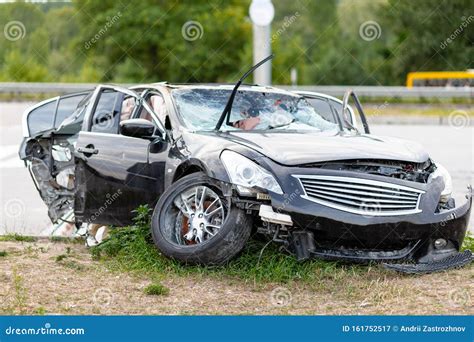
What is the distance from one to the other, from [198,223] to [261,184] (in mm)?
640

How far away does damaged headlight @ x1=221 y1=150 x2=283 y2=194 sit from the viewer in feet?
22.4

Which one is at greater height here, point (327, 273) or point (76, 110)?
point (76, 110)

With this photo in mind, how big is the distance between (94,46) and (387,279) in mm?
47765

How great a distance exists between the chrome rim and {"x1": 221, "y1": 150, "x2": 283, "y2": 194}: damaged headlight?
25 cm

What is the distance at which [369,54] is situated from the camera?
152 feet

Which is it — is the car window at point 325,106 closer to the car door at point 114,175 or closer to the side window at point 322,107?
the side window at point 322,107

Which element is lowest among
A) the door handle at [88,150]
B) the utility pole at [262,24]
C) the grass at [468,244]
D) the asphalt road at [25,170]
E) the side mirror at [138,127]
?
the asphalt road at [25,170]

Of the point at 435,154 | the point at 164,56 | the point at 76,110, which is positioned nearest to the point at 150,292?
the point at 76,110

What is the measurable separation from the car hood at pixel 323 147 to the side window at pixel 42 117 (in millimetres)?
3277

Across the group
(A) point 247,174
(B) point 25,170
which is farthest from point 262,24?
(A) point 247,174

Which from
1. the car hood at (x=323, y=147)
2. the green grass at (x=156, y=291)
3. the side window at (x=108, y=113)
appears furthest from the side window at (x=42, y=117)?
the green grass at (x=156, y=291)

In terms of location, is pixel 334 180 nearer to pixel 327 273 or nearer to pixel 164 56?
pixel 327 273

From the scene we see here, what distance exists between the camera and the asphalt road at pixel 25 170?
10.8 meters

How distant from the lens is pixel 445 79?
116ft
